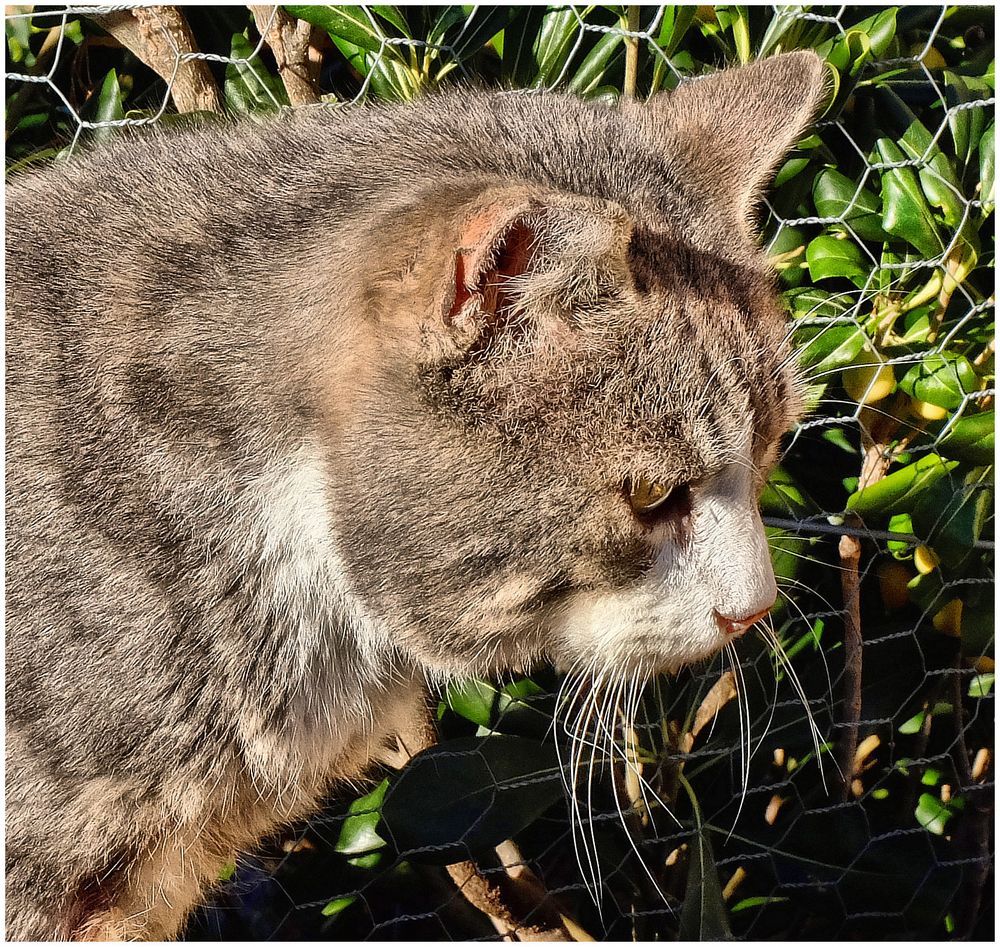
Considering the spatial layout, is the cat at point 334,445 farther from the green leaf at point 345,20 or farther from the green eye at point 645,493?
the green leaf at point 345,20

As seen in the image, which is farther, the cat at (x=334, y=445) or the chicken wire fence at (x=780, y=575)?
the chicken wire fence at (x=780, y=575)

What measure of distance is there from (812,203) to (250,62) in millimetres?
826

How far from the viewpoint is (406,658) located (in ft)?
3.27

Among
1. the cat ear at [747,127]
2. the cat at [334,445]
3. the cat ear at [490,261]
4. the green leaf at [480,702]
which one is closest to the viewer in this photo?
the cat ear at [490,261]

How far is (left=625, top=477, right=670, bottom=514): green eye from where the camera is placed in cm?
78

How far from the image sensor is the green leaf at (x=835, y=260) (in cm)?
129

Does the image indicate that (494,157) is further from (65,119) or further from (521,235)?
(65,119)

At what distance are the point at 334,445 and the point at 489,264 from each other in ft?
0.77

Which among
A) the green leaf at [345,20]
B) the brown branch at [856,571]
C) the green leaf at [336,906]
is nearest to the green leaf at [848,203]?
the brown branch at [856,571]

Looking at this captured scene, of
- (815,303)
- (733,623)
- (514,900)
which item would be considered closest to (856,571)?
(815,303)

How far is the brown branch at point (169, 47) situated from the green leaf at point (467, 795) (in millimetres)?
956

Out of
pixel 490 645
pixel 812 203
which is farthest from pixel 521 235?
pixel 812 203

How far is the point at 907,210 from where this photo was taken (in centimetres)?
124

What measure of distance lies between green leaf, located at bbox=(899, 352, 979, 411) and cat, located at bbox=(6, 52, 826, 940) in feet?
1.48
